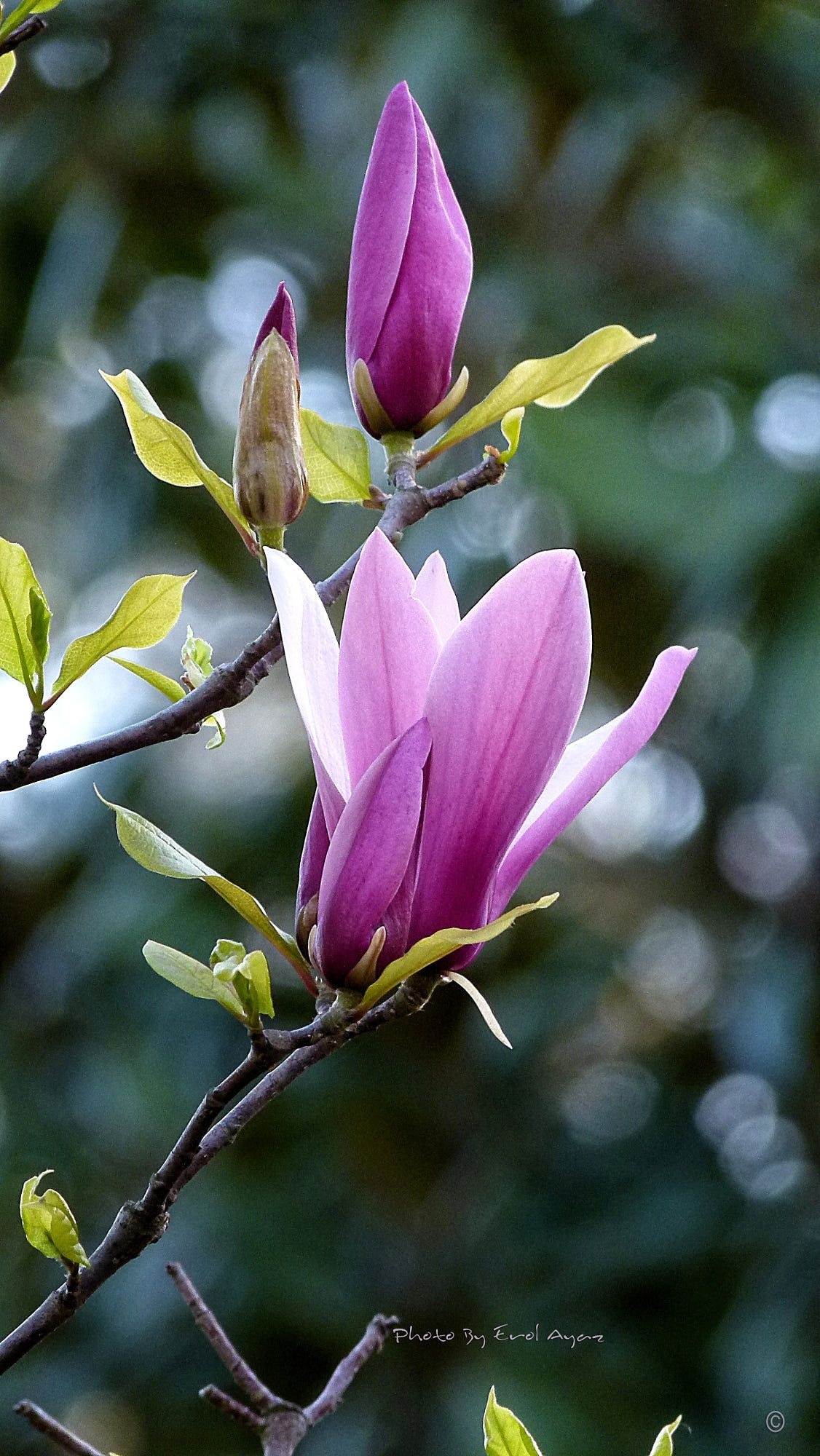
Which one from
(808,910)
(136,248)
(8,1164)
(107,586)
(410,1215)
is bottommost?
(410,1215)

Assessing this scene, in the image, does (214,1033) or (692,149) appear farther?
(692,149)

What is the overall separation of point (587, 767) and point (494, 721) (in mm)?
27

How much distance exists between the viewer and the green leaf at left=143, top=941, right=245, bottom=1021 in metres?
0.32

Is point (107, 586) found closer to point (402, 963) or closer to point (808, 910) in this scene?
point (808, 910)

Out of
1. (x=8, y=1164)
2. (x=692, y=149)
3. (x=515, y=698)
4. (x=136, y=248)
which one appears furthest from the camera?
(x=692, y=149)

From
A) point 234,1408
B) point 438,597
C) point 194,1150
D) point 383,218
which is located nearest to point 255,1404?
point 234,1408

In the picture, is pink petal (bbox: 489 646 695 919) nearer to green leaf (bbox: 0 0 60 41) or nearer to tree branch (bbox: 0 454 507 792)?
tree branch (bbox: 0 454 507 792)

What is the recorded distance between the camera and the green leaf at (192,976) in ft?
1.06

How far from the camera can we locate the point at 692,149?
10.6ft

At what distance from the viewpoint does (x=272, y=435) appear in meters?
0.35

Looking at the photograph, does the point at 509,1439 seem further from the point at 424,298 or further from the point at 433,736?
the point at 424,298

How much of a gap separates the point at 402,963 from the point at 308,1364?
96.6 inches

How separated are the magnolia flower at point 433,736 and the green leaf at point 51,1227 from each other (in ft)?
0.27

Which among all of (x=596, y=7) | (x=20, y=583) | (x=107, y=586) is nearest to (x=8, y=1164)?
(x=107, y=586)
